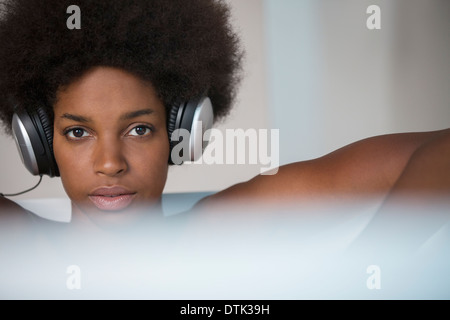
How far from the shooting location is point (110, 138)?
3.50ft

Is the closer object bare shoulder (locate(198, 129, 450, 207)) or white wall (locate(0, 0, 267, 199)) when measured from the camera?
bare shoulder (locate(198, 129, 450, 207))

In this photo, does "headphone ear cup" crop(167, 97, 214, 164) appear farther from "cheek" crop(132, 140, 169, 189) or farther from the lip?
the lip

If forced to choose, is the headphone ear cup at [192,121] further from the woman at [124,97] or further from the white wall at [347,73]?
the white wall at [347,73]

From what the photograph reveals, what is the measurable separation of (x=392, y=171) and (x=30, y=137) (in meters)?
0.72

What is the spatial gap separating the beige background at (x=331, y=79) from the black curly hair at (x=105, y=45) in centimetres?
26

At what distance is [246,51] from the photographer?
1.37 metres

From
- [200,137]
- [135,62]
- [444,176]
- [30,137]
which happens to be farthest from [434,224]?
[30,137]

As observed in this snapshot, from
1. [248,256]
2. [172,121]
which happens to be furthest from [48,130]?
[248,256]

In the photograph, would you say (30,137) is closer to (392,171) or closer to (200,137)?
(200,137)

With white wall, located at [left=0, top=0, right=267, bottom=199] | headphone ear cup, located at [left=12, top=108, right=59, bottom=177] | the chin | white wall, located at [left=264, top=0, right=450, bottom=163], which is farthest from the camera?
white wall, located at [left=264, top=0, right=450, bottom=163]

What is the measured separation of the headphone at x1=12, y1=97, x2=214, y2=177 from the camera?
1.06m

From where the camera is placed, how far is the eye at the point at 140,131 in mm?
1092

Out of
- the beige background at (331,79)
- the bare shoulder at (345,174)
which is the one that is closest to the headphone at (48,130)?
the bare shoulder at (345,174)

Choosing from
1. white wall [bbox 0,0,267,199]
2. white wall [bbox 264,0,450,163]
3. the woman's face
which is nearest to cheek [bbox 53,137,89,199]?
the woman's face
